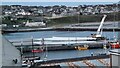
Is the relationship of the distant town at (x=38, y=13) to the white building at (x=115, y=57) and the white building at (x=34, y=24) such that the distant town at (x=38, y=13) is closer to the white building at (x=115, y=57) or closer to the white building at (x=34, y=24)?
the white building at (x=34, y=24)

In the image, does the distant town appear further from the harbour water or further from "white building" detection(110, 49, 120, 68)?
"white building" detection(110, 49, 120, 68)

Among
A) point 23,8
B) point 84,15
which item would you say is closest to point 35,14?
point 23,8

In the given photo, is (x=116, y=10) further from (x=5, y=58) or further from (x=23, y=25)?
(x=5, y=58)

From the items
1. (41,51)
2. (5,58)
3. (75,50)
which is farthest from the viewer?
(75,50)

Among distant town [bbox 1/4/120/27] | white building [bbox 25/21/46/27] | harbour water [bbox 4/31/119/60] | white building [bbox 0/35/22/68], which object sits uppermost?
distant town [bbox 1/4/120/27]

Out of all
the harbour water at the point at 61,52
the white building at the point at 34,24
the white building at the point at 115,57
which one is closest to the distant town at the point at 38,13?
the white building at the point at 34,24

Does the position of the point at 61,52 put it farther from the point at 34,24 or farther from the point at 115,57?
the point at 34,24

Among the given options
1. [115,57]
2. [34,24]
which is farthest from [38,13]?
[115,57]

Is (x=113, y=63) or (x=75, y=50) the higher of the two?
(x=113, y=63)

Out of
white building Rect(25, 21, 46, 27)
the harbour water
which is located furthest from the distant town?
the harbour water

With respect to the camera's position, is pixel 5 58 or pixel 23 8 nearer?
pixel 5 58
